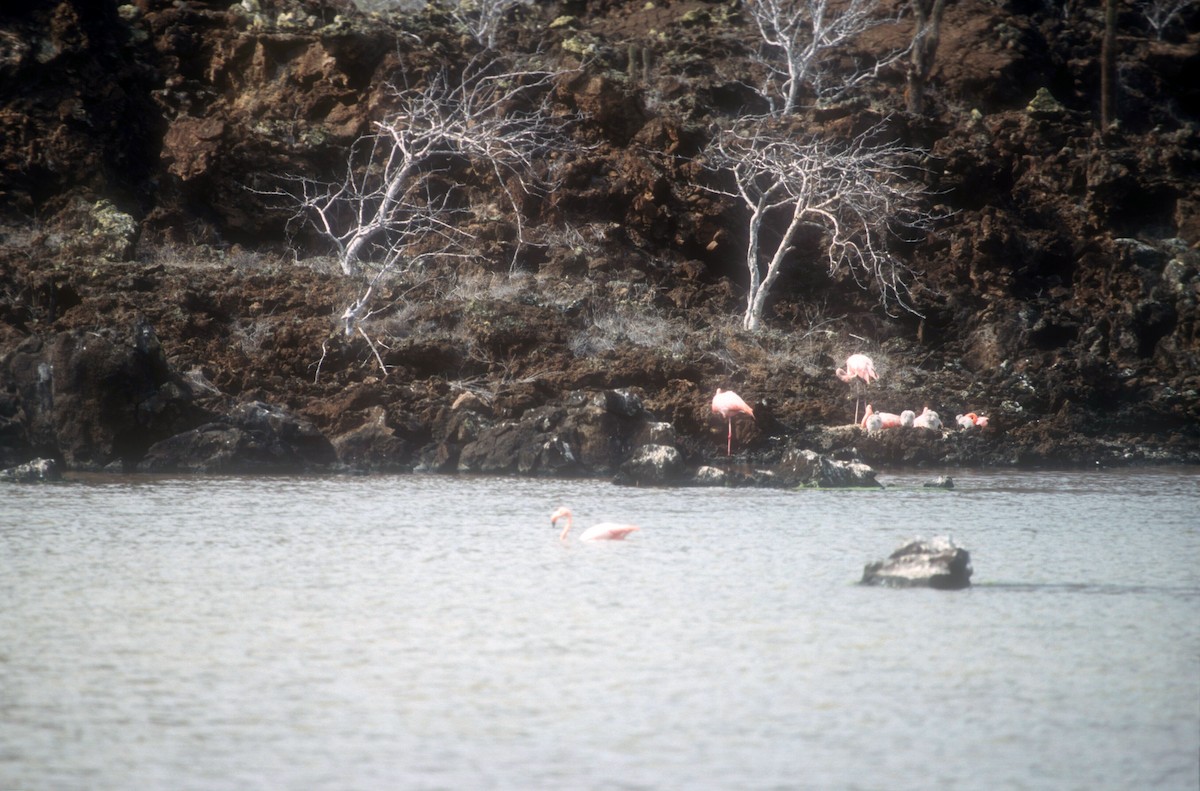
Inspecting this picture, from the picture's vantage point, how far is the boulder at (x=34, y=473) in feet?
45.7

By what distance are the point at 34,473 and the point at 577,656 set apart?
9475mm

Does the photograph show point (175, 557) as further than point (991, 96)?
No

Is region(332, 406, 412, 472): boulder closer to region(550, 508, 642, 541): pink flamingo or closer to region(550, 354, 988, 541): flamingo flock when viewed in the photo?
region(550, 354, 988, 541): flamingo flock

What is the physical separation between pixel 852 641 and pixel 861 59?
1107 inches

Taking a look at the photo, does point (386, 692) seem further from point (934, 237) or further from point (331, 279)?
point (934, 237)

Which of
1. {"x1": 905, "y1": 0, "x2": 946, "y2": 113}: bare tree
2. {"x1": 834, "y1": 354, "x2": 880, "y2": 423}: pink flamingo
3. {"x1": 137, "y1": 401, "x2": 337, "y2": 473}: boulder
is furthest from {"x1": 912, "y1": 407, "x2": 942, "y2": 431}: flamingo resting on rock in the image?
{"x1": 905, "y1": 0, "x2": 946, "y2": 113}: bare tree

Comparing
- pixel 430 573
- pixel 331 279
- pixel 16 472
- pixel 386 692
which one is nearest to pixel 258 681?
pixel 386 692

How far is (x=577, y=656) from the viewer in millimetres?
6625

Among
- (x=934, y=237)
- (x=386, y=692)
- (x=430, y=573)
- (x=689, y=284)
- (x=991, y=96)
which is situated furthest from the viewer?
(x=991, y=96)

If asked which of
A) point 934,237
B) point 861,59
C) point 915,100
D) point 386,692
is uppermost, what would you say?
point 861,59

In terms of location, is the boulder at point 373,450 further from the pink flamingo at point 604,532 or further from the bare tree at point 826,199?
the bare tree at point 826,199

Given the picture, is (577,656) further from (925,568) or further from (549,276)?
(549,276)

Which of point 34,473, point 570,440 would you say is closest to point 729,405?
point 570,440

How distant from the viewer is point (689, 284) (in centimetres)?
2412
